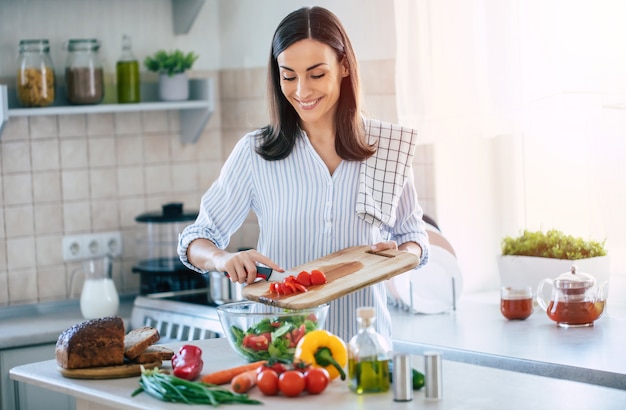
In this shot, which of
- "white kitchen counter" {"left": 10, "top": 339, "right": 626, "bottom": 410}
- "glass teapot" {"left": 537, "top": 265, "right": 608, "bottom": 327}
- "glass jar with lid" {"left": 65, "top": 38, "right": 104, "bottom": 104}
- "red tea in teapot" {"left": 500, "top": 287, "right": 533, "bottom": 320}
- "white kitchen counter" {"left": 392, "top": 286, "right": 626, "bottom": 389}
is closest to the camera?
Answer: "white kitchen counter" {"left": 10, "top": 339, "right": 626, "bottom": 410}

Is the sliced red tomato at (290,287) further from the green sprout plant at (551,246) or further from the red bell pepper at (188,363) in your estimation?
the green sprout plant at (551,246)

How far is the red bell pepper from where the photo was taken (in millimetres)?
2111

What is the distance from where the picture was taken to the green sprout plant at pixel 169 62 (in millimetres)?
3973

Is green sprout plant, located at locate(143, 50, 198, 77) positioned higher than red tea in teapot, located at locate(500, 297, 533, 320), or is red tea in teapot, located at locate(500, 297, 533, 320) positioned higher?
green sprout plant, located at locate(143, 50, 198, 77)

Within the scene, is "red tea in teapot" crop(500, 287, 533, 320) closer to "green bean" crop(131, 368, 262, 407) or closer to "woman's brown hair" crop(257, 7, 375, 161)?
"woman's brown hair" crop(257, 7, 375, 161)

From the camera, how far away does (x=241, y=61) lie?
4184mm

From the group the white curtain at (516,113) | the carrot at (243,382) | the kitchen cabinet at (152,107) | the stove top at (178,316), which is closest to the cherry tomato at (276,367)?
the carrot at (243,382)

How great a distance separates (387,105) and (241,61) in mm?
815

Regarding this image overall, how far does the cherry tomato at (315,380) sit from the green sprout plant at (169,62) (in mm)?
2200

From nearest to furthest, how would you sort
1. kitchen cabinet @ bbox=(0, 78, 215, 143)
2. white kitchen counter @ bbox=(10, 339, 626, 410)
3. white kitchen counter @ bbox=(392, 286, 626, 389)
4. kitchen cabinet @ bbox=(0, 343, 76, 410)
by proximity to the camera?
white kitchen counter @ bbox=(10, 339, 626, 410) < white kitchen counter @ bbox=(392, 286, 626, 389) < kitchen cabinet @ bbox=(0, 343, 76, 410) < kitchen cabinet @ bbox=(0, 78, 215, 143)

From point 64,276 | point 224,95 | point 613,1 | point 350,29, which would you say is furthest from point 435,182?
point 64,276

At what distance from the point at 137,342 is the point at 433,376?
647 mm

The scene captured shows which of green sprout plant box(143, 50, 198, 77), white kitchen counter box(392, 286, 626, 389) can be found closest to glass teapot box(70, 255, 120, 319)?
green sprout plant box(143, 50, 198, 77)

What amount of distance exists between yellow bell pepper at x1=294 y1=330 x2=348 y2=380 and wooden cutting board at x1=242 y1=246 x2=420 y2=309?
0.30ft
